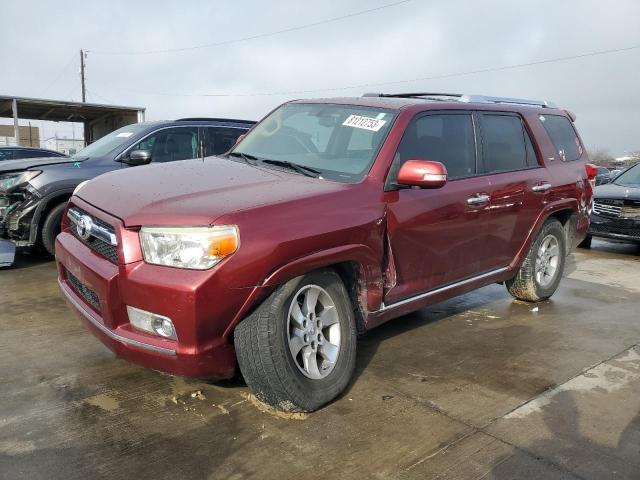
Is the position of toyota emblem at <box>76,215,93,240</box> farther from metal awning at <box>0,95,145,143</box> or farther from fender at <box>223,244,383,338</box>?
metal awning at <box>0,95,145,143</box>

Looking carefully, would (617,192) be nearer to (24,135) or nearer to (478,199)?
(478,199)

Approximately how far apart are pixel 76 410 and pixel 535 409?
2586mm

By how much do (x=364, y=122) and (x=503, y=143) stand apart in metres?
1.46

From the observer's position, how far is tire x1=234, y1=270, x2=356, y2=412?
2.84m

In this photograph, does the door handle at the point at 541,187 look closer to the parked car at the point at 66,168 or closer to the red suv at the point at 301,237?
the red suv at the point at 301,237

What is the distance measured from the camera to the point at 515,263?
16.0 feet

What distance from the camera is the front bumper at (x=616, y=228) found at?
841 centimetres

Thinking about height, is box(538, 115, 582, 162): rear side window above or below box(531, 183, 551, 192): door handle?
above

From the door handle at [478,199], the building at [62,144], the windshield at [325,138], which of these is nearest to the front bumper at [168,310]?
the windshield at [325,138]

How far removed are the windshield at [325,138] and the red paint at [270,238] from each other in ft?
0.35

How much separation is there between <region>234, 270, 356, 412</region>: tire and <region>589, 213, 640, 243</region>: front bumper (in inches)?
269

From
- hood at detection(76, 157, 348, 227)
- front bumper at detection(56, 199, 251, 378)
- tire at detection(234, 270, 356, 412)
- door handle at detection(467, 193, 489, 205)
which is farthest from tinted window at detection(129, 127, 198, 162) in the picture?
tire at detection(234, 270, 356, 412)

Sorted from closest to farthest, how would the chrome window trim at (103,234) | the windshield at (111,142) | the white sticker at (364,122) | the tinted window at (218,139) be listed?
1. the chrome window trim at (103,234)
2. the white sticker at (364,122)
3. the windshield at (111,142)
4. the tinted window at (218,139)

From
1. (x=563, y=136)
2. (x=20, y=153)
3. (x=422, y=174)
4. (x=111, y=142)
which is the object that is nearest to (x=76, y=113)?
(x=20, y=153)
